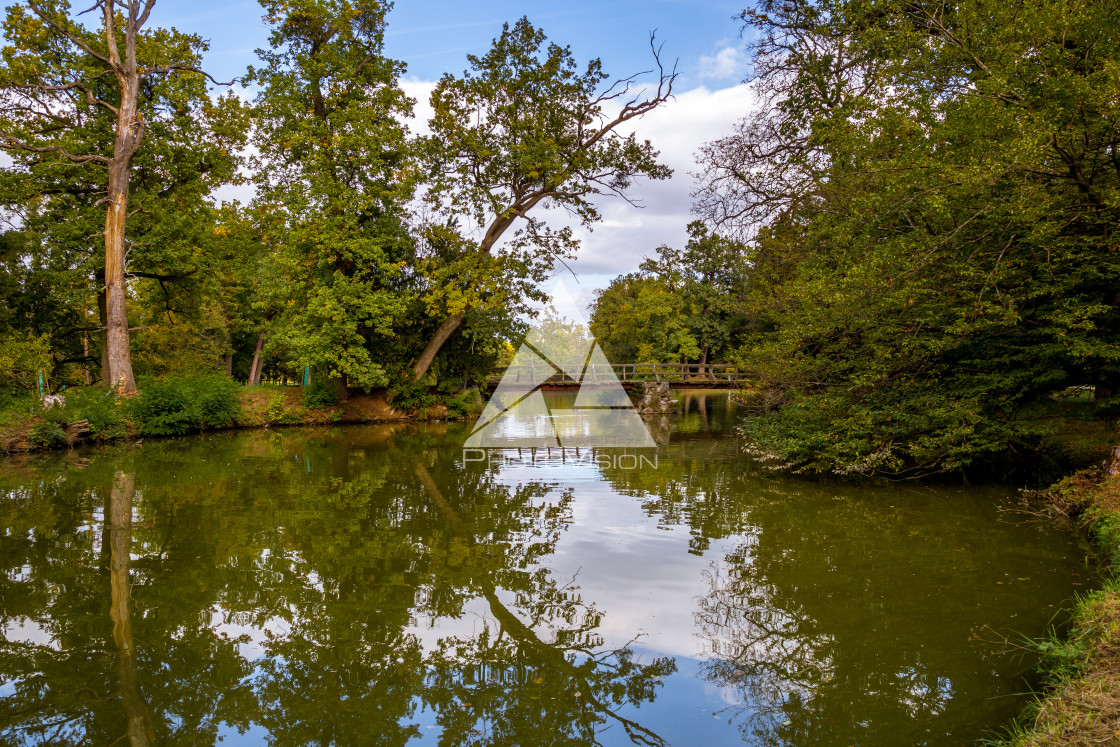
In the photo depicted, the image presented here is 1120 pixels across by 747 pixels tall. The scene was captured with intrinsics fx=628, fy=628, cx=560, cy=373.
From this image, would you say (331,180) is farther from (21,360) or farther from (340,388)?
(21,360)

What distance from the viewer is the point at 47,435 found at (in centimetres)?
1408

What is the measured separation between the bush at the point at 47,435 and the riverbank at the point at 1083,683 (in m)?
17.5

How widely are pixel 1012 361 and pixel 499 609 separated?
881 cm

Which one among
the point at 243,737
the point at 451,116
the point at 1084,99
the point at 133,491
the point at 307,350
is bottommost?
the point at 243,737

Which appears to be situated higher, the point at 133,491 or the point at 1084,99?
the point at 1084,99

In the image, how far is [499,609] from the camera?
550 centimetres

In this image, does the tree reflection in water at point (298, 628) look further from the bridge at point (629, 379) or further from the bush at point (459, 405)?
the bridge at point (629, 379)

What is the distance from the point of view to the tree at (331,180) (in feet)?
64.8

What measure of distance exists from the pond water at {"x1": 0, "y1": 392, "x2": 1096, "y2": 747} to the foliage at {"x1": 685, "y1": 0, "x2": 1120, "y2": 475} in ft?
4.34

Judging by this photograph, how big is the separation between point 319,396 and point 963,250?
19.3 meters

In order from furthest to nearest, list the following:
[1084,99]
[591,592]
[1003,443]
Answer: [1003,443]
[1084,99]
[591,592]

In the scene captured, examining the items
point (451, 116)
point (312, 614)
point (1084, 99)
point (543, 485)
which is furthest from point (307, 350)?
point (1084, 99)

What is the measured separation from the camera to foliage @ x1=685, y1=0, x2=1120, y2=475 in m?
7.64

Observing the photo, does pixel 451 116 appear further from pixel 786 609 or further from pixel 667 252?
pixel 667 252
